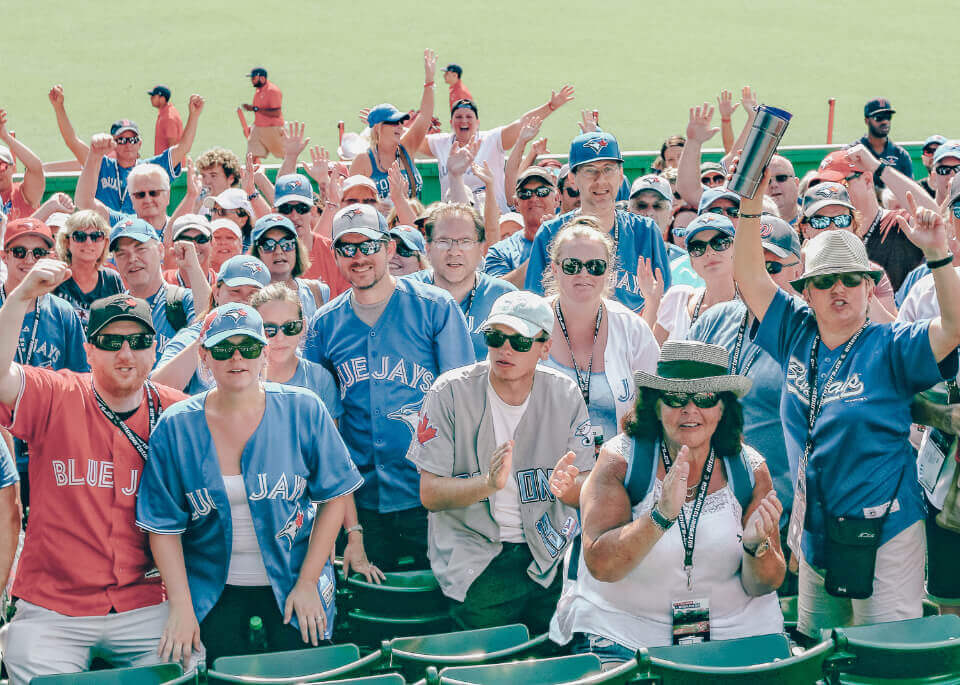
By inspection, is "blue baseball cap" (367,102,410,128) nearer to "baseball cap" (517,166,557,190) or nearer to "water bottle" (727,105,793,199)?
"baseball cap" (517,166,557,190)

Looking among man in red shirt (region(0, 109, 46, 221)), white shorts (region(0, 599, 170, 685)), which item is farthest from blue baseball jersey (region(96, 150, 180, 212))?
white shorts (region(0, 599, 170, 685))

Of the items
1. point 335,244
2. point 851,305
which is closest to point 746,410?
point 851,305

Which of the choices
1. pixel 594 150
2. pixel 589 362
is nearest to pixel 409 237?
pixel 594 150

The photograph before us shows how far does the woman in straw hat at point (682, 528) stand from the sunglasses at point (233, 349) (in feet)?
4.14

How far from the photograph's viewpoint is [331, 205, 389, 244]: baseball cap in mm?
4629

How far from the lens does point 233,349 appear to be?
3580 millimetres

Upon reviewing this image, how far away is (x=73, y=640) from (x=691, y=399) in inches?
88.4

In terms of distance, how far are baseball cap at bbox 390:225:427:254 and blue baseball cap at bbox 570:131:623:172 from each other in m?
0.98

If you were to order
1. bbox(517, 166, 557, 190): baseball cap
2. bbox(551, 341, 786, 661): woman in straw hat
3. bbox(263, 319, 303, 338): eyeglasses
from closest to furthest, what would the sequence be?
bbox(551, 341, 786, 661): woman in straw hat → bbox(263, 319, 303, 338): eyeglasses → bbox(517, 166, 557, 190): baseball cap

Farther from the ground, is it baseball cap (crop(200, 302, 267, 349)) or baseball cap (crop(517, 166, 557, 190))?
baseball cap (crop(517, 166, 557, 190))

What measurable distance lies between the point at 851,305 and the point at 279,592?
2.25 metres

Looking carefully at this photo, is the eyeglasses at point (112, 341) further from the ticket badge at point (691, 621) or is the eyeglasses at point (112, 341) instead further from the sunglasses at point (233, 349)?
the ticket badge at point (691, 621)

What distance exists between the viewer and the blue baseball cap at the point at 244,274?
15.0ft

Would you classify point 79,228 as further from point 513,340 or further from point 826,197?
point 826,197
